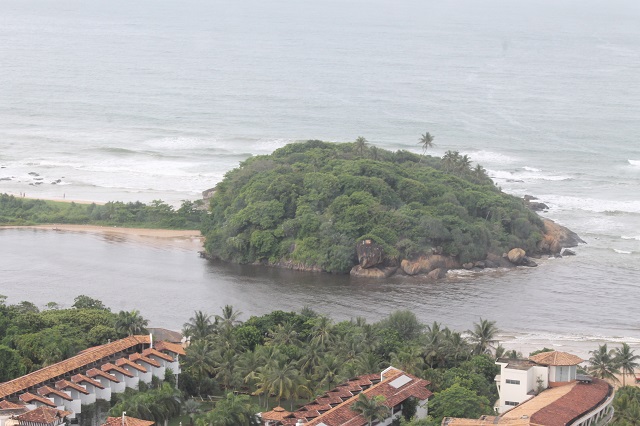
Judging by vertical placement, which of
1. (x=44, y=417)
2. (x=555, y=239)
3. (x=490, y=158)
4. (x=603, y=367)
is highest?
(x=490, y=158)

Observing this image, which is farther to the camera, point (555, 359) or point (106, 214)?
point (106, 214)

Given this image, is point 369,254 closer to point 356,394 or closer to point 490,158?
point 356,394

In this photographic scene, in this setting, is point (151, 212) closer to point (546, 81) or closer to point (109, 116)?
point (109, 116)

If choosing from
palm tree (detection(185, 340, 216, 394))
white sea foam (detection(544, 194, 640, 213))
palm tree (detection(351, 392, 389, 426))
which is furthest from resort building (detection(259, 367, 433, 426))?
white sea foam (detection(544, 194, 640, 213))

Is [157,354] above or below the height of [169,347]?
below

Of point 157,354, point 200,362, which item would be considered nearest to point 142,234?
point 200,362

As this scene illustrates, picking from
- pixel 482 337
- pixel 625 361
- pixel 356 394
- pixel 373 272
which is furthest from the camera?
pixel 373 272

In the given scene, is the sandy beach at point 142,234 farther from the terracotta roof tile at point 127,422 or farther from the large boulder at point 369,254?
the terracotta roof tile at point 127,422
